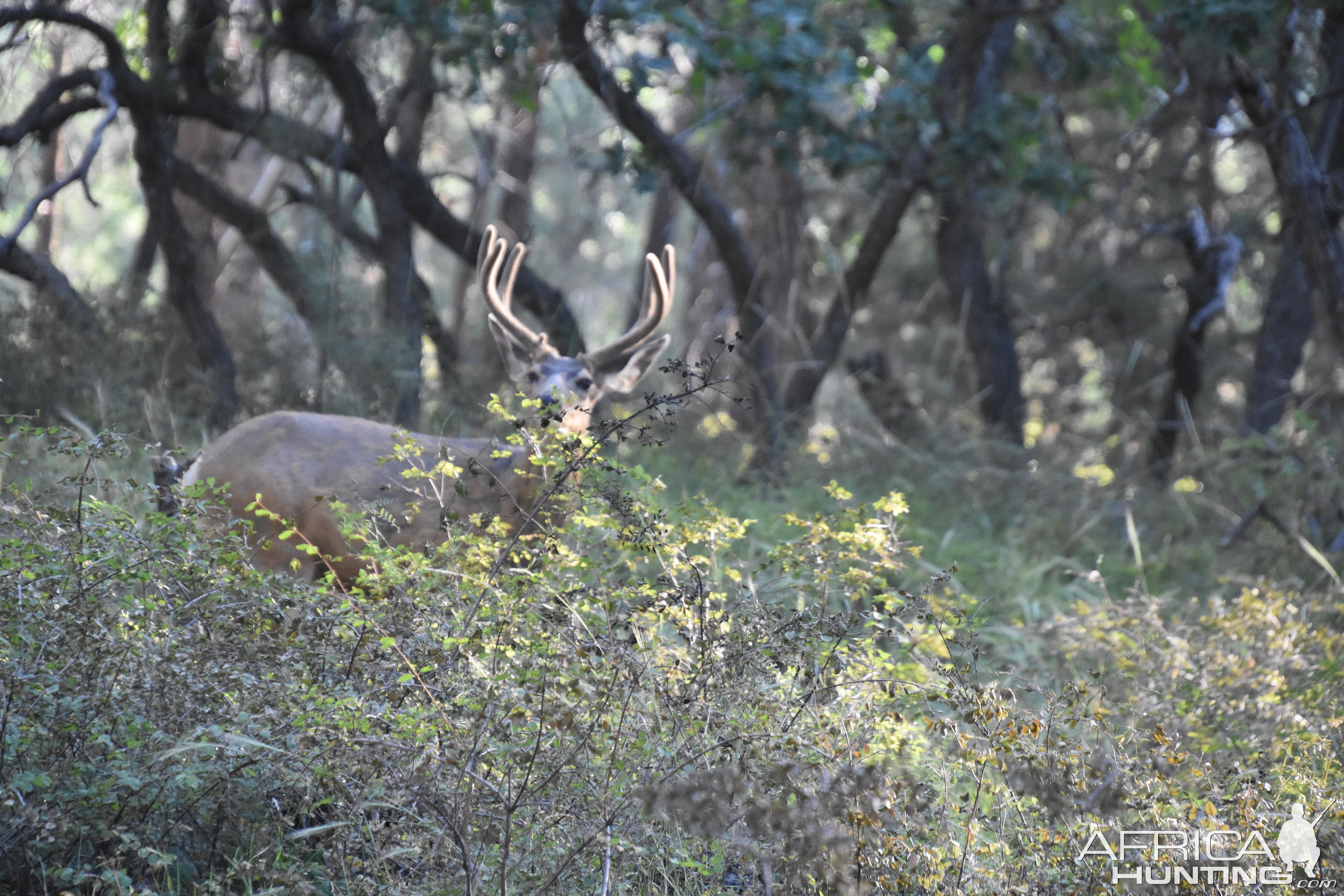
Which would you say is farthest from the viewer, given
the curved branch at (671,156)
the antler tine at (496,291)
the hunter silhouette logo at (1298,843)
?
the curved branch at (671,156)

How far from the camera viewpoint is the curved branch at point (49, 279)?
7.87 metres

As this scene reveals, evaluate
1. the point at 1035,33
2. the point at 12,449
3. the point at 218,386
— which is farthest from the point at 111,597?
the point at 1035,33

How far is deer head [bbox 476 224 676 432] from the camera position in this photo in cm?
706

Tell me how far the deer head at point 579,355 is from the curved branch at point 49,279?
109 inches

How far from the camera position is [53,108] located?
8.27 meters

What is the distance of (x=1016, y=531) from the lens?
8859mm

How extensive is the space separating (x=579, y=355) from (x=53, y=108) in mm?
4146

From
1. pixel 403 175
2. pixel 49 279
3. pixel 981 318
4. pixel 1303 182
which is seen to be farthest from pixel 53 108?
pixel 1303 182

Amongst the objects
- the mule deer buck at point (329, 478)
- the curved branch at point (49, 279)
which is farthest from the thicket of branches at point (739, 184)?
the mule deer buck at point (329, 478)

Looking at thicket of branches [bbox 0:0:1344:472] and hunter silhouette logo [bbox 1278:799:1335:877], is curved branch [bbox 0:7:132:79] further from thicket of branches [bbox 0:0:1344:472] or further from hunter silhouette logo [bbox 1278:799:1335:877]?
hunter silhouette logo [bbox 1278:799:1335:877]

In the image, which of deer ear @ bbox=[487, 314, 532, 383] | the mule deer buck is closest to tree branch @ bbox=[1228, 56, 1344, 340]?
the mule deer buck

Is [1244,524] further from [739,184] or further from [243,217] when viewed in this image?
[739,184]

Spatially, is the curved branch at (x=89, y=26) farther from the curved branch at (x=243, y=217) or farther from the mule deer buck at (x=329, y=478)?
the mule deer buck at (x=329, y=478)

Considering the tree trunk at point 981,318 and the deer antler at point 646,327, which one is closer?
the deer antler at point 646,327
